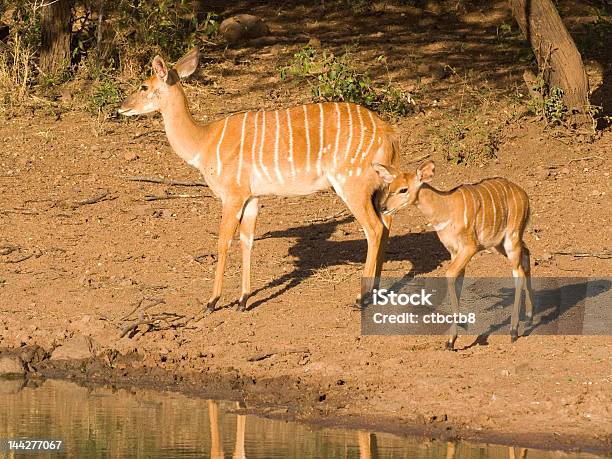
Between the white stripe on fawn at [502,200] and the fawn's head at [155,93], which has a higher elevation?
the fawn's head at [155,93]

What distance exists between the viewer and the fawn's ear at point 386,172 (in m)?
8.60

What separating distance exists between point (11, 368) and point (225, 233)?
5.42ft

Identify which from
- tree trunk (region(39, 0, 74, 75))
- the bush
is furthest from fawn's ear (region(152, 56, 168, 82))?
tree trunk (region(39, 0, 74, 75))

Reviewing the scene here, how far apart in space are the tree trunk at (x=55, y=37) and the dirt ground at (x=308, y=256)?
76 cm

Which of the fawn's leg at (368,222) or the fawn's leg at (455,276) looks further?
the fawn's leg at (368,222)

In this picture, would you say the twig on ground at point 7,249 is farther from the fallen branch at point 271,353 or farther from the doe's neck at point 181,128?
the fallen branch at point 271,353

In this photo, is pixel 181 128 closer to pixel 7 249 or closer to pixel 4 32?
pixel 7 249

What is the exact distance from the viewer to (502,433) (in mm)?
7008

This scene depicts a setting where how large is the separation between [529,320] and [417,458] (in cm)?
234

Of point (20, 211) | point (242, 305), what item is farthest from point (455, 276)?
point (20, 211)

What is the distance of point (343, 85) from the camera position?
12875 mm

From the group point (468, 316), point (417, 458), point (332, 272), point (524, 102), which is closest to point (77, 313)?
point (332, 272)

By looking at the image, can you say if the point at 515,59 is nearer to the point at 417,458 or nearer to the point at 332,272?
the point at 332,272

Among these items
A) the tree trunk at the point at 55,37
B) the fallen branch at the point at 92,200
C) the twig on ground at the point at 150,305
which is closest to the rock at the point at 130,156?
the fallen branch at the point at 92,200
